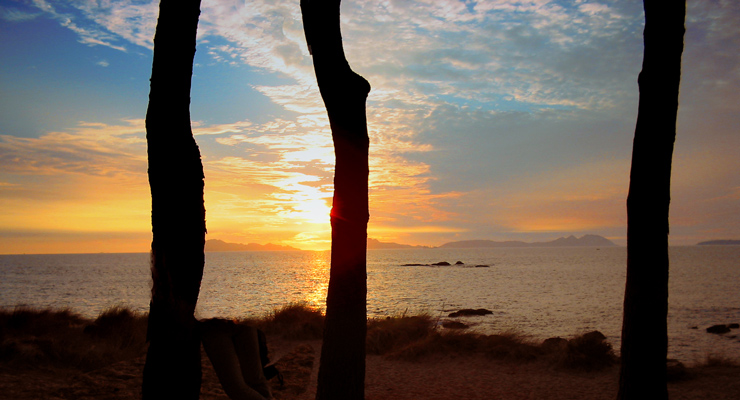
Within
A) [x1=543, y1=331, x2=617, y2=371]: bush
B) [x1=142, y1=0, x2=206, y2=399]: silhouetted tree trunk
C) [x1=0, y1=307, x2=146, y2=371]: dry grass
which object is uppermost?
[x1=142, y1=0, x2=206, y2=399]: silhouetted tree trunk

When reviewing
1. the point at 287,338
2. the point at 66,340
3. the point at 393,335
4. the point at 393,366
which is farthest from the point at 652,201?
the point at 66,340

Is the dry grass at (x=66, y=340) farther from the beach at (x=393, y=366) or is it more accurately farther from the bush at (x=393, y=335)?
the bush at (x=393, y=335)

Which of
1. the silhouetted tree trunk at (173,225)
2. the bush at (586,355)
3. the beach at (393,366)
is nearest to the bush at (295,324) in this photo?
the beach at (393,366)

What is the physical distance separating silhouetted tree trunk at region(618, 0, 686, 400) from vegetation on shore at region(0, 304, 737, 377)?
217 inches

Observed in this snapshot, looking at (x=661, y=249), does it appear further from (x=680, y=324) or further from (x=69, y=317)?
(x=680, y=324)

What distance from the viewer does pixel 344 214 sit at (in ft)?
15.8

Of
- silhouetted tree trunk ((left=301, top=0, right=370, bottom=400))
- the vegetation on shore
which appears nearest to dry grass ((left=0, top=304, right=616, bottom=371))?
the vegetation on shore

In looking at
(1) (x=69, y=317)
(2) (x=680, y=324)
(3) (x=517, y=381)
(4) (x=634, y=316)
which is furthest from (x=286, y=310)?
(2) (x=680, y=324)

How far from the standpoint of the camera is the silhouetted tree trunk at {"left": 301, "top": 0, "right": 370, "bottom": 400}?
4.81m

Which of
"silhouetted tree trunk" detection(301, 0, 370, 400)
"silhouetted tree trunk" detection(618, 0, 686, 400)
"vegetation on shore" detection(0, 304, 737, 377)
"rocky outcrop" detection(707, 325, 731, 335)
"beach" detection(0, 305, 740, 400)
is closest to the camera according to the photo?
"silhouetted tree trunk" detection(618, 0, 686, 400)

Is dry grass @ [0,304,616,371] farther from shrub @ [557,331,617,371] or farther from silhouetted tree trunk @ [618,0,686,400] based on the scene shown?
silhouetted tree trunk @ [618,0,686,400]

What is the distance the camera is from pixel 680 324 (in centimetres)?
2192

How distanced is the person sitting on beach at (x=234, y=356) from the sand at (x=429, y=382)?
474 cm

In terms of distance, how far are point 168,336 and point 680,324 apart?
2539 cm
